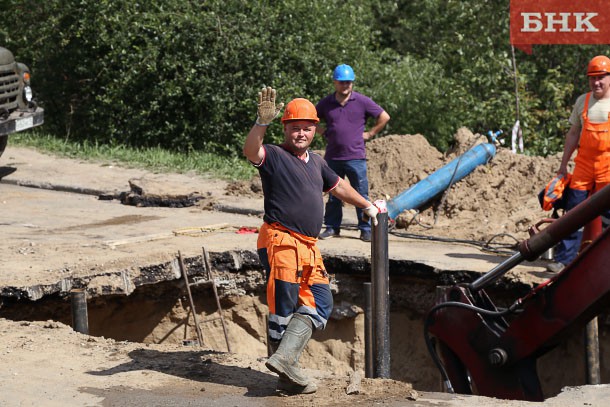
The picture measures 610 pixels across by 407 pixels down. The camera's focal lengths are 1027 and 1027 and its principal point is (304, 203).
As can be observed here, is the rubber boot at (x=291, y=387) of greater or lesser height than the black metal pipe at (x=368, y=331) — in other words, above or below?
above

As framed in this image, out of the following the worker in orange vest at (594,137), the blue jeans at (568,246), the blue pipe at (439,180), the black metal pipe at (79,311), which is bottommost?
the black metal pipe at (79,311)

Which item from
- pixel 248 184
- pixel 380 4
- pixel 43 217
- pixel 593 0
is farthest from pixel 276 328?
pixel 380 4

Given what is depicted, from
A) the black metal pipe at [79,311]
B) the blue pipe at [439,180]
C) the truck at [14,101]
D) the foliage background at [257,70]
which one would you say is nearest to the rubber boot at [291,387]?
the black metal pipe at [79,311]

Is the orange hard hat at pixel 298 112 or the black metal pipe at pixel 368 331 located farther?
the black metal pipe at pixel 368 331

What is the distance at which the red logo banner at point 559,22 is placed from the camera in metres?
14.5

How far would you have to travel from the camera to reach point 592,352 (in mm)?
8953

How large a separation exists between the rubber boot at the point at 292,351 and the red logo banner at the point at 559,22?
936 cm

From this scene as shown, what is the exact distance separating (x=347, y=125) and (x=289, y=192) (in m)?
4.84

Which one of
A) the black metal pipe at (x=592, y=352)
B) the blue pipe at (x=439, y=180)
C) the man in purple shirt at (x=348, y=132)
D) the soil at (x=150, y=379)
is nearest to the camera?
the soil at (x=150, y=379)

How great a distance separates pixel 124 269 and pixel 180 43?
25.5ft

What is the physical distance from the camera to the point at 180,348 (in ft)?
24.5

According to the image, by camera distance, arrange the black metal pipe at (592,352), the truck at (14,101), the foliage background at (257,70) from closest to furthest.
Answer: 1. the black metal pipe at (592,352)
2. the truck at (14,101)
3. the foliage background at (257,70)

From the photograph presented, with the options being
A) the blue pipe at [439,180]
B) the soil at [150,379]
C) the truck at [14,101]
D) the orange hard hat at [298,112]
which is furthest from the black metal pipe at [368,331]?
the truck at [14,101]

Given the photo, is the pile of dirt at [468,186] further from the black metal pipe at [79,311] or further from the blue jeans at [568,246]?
the black metal pipe at [79,311]
